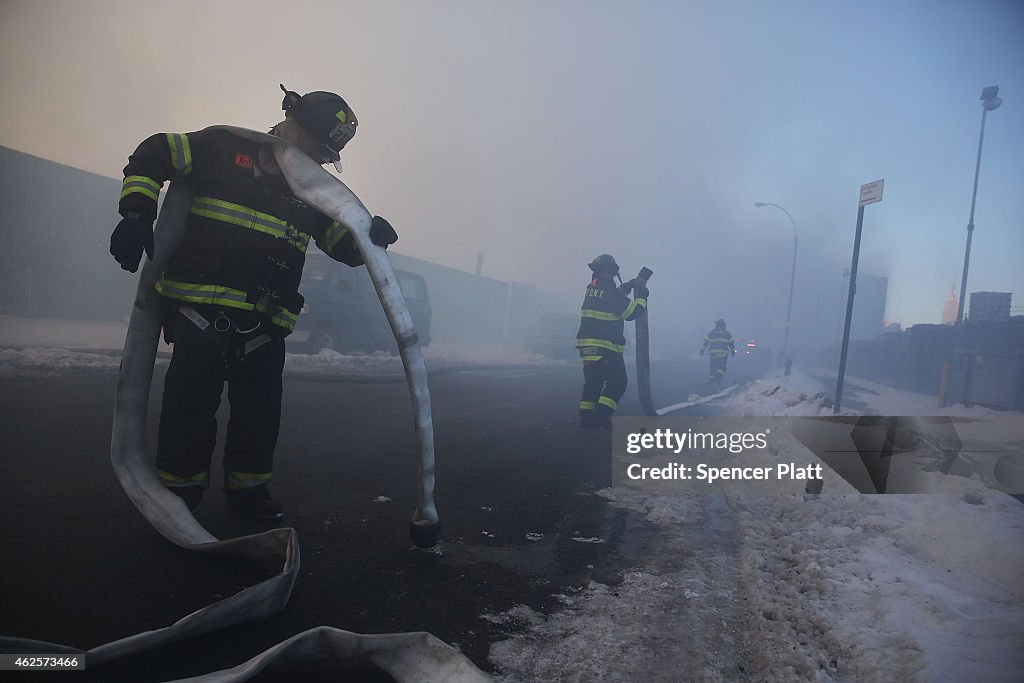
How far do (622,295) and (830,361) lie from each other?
129 ft

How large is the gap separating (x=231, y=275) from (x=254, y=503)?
3.81ft

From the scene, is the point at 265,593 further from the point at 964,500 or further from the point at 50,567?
the point at 964,500

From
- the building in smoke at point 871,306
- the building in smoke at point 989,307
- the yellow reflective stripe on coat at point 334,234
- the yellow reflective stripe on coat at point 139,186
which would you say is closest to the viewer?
the yellow reflective stripe on coat at point 139,186

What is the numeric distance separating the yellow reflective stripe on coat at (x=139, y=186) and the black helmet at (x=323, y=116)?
81cm

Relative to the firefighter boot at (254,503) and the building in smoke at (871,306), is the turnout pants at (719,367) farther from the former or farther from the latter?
the building in smoke at (871,306)

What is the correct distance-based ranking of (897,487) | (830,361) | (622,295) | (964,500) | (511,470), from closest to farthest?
(964,500) < (897,487) < (511,470) < (622,295) < (830,361)

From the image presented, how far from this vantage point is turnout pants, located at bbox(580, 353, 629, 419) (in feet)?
23.8

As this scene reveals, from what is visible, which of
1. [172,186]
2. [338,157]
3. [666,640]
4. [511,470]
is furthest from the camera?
[511,470]

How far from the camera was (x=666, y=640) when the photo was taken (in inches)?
88.8

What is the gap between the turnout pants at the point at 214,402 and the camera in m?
2.83

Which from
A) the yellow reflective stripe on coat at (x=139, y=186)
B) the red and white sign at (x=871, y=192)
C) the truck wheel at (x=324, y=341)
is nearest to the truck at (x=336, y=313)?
the truck wheel at (x=324, y=341)

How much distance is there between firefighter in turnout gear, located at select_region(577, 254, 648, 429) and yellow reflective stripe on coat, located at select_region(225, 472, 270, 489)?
4.63m

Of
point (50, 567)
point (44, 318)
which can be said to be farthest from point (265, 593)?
point (44, 318)

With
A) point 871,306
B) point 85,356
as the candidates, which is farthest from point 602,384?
point 871,306
